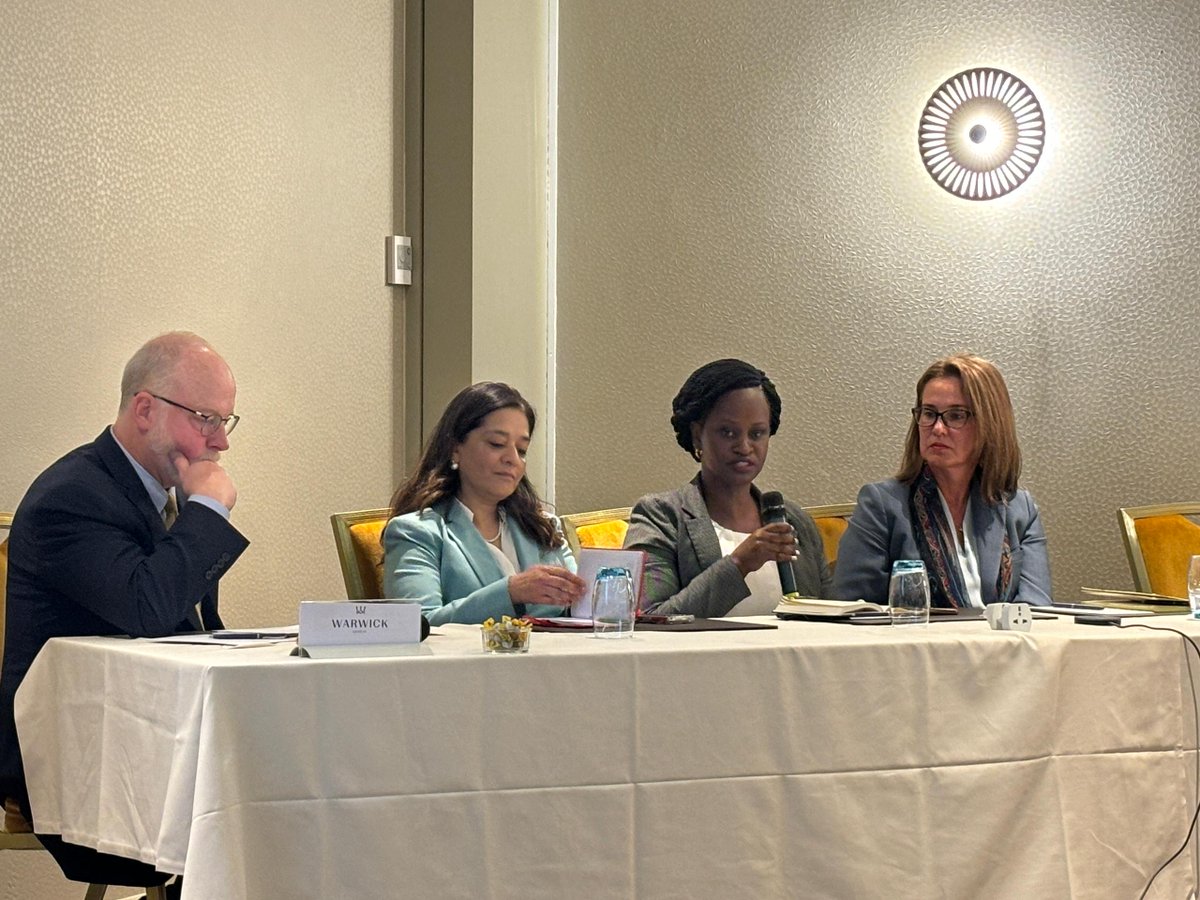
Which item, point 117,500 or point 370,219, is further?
point 370,219

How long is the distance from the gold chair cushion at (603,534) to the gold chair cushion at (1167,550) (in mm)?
1405

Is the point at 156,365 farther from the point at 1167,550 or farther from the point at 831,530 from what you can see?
the point at 1167,550

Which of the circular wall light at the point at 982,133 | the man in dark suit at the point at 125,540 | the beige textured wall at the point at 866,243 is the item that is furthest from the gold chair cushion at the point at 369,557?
the circular wall light at the point at 982,133

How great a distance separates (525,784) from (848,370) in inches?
107

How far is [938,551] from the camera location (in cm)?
338

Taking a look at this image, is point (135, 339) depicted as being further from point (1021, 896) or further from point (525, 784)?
point (1021, 896)

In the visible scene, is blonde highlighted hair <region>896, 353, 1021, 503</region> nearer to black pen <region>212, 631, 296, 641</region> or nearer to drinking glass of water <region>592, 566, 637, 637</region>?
drinking glass of water <region>592, 566, 637, 637</region>

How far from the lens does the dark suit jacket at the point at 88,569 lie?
2408 millimetres

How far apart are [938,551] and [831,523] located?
546mm

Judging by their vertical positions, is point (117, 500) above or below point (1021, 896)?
above

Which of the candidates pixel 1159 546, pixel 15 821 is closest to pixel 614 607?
pixel 15 821

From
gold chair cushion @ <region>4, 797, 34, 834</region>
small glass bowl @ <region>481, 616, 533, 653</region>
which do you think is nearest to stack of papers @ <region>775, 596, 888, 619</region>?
small glass bowl @ <region>481, 616, 533, 653</region>

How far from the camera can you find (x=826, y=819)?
2.27 m

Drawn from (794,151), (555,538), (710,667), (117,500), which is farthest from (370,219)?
(710,667)
